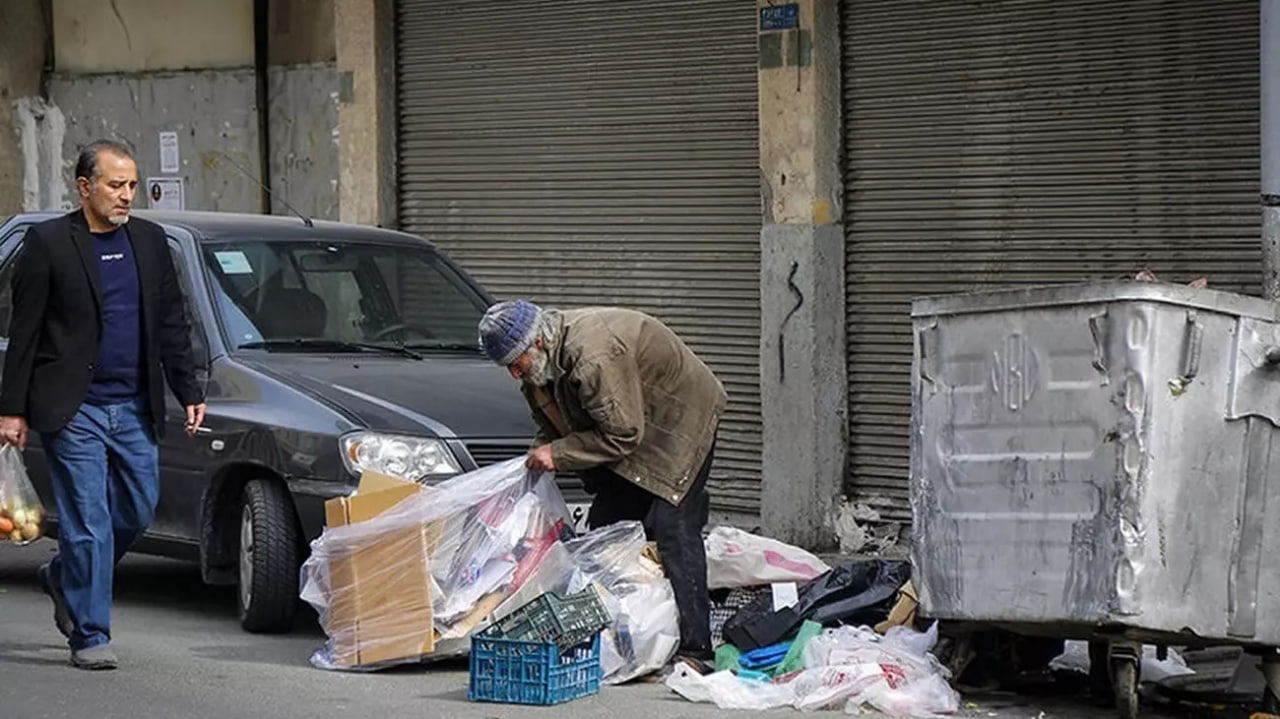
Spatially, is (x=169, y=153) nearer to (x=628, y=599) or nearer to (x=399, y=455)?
(x=399, y=455)

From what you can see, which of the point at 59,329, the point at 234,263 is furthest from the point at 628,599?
the point at 234,263

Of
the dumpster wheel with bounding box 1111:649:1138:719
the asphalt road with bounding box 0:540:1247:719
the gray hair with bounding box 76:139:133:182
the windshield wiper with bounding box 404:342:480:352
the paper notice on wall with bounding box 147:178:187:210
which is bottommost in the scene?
the asphalt road with bounding box 0:540:1247:719

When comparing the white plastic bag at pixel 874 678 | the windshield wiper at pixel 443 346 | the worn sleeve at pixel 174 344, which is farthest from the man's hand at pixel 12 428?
the white plastic bag at pixel 874 678

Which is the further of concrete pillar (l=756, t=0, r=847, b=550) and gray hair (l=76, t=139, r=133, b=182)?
concrete pillar (l=756, t=0, r=847, b=550)

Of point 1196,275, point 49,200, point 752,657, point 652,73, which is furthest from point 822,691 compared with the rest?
point 49,200

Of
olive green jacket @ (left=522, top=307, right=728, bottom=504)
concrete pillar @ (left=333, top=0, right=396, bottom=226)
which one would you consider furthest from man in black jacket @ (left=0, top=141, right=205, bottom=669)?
concrete pillar @ (left=333, top=0, right=396, bottom=226)

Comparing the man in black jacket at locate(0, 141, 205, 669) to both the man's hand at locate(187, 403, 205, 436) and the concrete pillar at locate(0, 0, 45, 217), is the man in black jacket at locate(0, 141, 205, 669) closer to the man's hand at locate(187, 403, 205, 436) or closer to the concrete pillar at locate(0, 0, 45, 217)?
the man's hand at locate(187, 403, 205, 436)

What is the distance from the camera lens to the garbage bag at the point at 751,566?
892 cm

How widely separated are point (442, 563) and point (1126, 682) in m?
2.47

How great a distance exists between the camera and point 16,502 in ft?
27.7

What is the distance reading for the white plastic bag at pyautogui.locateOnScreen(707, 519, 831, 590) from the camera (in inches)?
351

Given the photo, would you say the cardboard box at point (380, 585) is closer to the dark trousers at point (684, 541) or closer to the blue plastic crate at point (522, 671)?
the blue plastic crate at point (522, 671)

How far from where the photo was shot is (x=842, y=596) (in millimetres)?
8469

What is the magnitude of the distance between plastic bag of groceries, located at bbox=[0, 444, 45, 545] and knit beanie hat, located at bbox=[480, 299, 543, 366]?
1.93m
